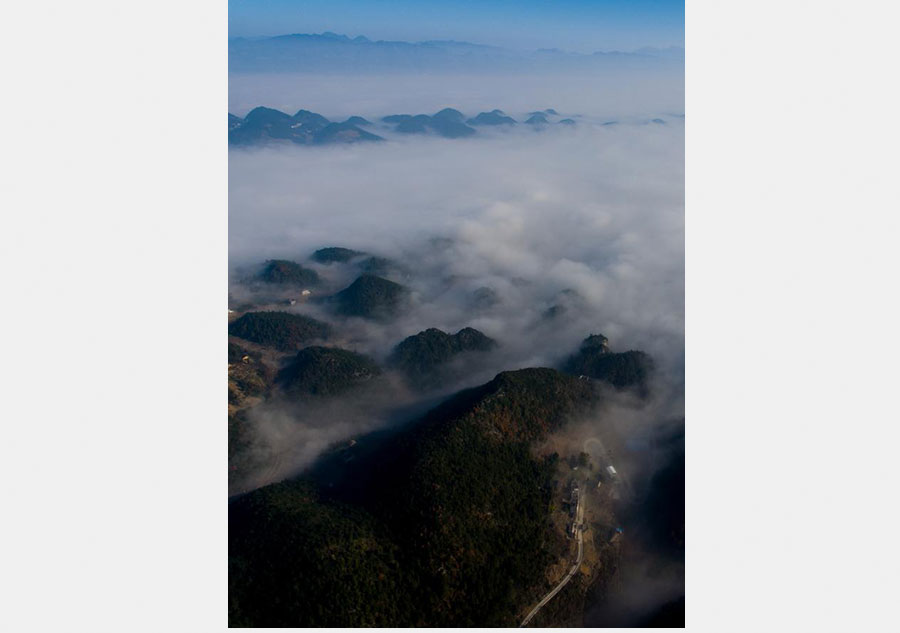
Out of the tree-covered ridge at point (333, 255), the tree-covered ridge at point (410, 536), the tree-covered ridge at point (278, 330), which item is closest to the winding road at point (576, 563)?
the tree-covered ridge at point (410, 536)

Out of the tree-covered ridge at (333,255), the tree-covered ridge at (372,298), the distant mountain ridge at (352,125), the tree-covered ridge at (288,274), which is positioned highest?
the distant mountain ridge at (352,125)

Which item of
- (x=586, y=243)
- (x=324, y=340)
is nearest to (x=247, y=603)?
(x=324, y=340)

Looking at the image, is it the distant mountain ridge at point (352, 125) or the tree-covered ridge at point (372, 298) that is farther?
the distant mountain ridge at point (352, 125)

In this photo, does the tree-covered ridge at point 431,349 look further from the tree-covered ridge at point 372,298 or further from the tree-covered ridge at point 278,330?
the tree-covered ridge at point 278,330

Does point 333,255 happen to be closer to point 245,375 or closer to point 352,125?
point 245,375

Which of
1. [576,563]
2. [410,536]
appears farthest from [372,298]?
[576,563]

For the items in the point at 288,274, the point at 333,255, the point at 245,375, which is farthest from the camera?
the point at 333,255

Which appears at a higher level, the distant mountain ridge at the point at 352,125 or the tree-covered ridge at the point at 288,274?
the distant mountain ridge at the point at 352,125
